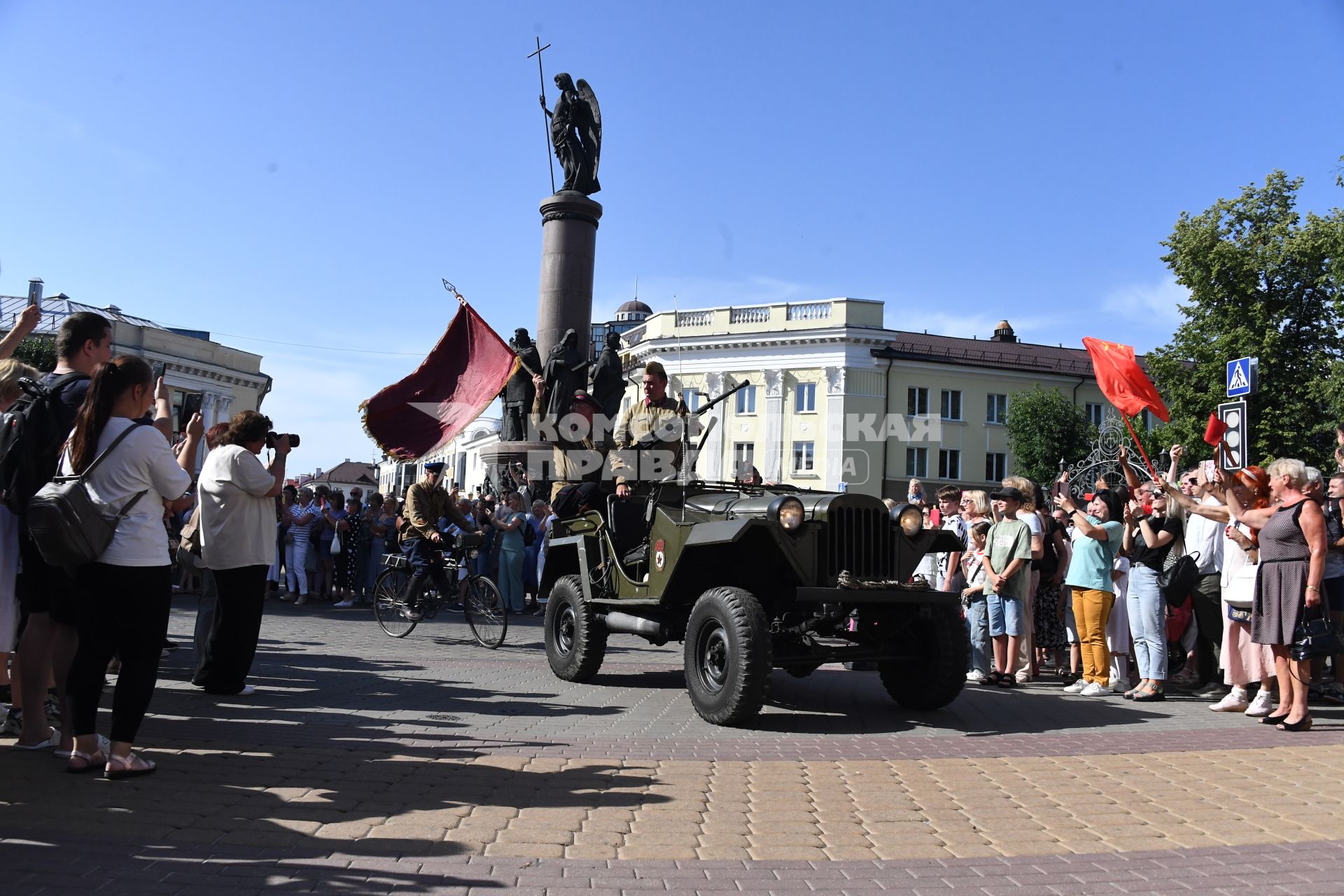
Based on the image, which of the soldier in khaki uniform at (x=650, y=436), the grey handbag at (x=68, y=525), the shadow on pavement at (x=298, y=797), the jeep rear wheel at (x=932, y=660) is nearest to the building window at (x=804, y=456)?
the soldier in khaki uniform at (x=650, y=436)

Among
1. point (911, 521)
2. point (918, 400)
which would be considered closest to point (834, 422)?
point (918, 400)

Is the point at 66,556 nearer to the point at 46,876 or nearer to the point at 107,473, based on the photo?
the point at 107,473

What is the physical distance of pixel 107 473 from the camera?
5.03 metres

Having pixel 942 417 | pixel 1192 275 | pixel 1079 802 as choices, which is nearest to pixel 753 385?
pixel 942 417

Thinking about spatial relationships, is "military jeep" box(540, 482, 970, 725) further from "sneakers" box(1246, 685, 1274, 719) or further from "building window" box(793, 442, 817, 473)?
"building window" box(793, 442, 817, 473)

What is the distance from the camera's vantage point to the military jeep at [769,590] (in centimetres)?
694

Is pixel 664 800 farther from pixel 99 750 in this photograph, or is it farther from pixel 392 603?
pixel 392 603

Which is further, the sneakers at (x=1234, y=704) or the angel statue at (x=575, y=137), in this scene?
the angel statue at (x=575, y=137)

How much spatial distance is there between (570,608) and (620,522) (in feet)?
3.39

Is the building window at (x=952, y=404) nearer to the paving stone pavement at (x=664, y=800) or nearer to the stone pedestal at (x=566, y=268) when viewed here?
the stone pedestal at (x=566, y=268)

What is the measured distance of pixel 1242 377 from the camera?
11.7 metres

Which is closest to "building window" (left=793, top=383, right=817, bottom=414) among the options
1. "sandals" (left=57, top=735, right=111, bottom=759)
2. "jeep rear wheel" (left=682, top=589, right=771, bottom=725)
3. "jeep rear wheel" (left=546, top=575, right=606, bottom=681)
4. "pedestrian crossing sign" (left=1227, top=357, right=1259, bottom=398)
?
"pedestrian crossing sign" (left=1227, top=357, right=1259, bottom=398)

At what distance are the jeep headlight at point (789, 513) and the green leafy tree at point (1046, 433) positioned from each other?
1916 inches

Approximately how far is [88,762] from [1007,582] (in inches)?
282
